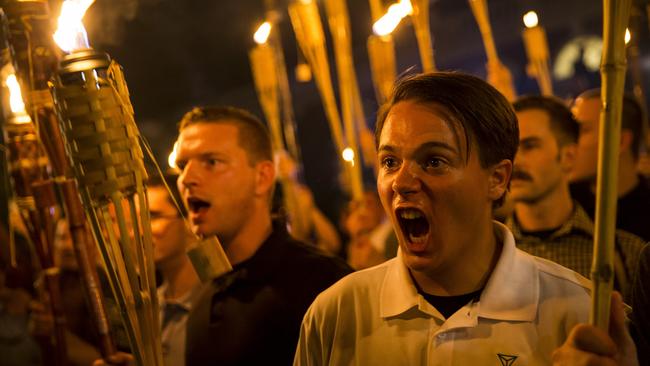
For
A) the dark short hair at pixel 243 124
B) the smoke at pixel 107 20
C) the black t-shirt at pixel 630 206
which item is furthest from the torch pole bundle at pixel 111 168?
the black t-shirt at pixel 630 206

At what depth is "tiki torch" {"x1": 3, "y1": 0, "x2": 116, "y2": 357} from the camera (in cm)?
203

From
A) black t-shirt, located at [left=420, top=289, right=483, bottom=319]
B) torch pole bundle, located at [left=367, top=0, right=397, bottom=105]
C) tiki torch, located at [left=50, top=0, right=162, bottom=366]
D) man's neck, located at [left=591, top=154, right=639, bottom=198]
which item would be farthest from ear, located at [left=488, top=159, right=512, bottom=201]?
torch pole bundle, located at [left=367, top=0, right=397, bottom=105]

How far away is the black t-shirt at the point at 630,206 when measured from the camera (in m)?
3.18

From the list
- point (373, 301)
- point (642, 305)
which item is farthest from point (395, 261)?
point (642, 305)

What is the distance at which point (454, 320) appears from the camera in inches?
63.5

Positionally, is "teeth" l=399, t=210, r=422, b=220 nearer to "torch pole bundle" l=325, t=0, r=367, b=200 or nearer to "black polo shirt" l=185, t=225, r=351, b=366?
"black polo shirt" l=185, t=225, r=351, b=366

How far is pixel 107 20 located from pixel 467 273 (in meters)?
2.56

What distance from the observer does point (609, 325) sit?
1.32 metres

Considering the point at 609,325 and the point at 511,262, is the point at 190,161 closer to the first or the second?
the point at 511,262

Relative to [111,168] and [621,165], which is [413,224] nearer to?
[111,168]

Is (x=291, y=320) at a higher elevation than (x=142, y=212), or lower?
lower

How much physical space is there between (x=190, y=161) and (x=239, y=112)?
307mm

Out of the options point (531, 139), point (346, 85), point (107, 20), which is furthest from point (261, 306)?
point (346, 85)

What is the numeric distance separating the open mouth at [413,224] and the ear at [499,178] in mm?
179
